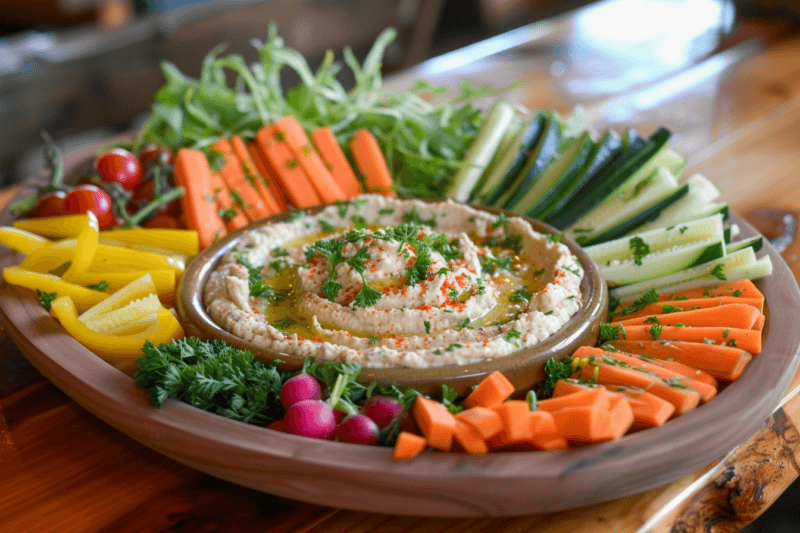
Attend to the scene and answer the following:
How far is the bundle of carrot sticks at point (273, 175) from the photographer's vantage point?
14.4 feet

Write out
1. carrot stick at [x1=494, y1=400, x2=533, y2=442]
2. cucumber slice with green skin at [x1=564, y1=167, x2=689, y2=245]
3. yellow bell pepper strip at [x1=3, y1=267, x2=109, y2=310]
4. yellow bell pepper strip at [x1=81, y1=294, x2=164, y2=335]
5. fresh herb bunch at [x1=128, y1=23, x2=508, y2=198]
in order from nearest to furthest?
carrot stick at [x1=494, y1=400, x2=533, y2=442] < yellow bell pepper strip at [x1=81, y1=294, x2=164, y2=335] < yellow bell pepper strip at [x1=3, y1=267, x2=109, y2=310] < cucumber slice with green skin at [x1=564, y1=167, x2=689, y2=245] < fresh herb bunch at [x1=128, y1=23, x2=508, y2=198]

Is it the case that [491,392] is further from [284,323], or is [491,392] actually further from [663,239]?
[663,239]

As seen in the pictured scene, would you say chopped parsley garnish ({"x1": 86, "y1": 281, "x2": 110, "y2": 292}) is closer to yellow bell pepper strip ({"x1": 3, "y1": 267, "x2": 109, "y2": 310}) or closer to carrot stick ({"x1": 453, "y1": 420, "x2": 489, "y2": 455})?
yellow bell pepper strip ({"x1": 3, "y1": 267, "x2": 109, "y2": 310})

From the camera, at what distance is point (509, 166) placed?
15.4 ft

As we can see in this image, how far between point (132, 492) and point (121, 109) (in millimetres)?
8077

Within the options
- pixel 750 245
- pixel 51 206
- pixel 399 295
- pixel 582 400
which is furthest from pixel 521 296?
pixel 51 206

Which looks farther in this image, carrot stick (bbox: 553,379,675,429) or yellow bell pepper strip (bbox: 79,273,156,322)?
yellow bell pepper strip (bbox: 79,273,156,322)

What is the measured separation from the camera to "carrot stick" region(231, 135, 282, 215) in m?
4.56

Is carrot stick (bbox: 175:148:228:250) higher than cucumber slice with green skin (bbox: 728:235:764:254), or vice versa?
carrot stick (bbox: 175:148:228:250)

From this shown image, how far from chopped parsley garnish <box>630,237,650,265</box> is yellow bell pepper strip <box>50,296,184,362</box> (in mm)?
2372

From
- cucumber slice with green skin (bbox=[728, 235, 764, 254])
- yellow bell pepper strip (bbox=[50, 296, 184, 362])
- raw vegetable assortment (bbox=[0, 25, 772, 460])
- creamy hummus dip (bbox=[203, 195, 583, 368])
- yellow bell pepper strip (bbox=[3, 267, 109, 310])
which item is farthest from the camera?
cucumber slice with green skin (bbox=[728, 235, 764, 254])

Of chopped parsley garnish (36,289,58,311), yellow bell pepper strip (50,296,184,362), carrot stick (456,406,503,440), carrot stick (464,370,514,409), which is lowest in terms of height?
carrot stick (464,370,514,409)

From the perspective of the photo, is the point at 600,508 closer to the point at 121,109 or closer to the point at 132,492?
the point at 132,492

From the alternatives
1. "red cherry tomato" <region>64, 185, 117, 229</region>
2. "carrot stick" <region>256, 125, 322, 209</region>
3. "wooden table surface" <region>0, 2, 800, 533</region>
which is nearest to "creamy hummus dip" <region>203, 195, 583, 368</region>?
"wooden table surface" <region>0, 2, 800, 533</region>
